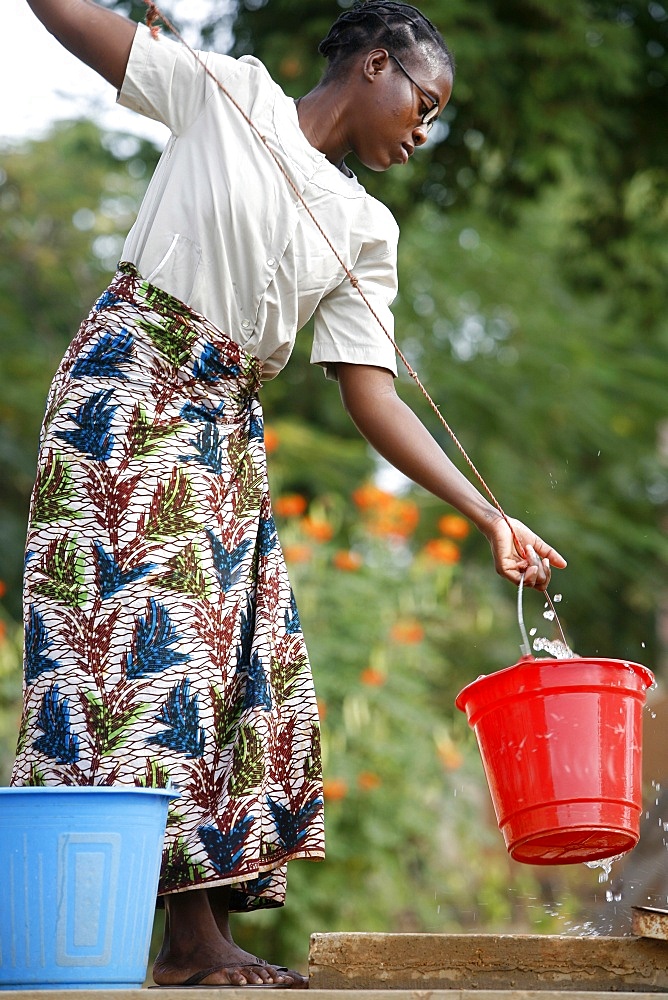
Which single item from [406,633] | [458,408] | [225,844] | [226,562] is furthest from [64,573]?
[458,408]

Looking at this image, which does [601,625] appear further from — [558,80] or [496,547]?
[496,547]

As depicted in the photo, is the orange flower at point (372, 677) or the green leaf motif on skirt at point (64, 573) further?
the orange flower at point (372, 677)

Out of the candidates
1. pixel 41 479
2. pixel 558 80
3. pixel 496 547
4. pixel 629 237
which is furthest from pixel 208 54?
pixel 629 237

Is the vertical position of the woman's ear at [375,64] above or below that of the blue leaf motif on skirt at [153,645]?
above

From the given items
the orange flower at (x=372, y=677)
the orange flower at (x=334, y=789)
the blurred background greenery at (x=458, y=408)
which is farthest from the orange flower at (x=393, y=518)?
the orange flower at (x=334, y=789)

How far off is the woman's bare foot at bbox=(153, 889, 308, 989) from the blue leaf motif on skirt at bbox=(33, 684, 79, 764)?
362 mm

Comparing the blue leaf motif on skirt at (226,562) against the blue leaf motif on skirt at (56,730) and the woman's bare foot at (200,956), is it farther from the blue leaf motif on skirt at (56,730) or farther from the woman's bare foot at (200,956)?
the woman's bare foot at (200,956)

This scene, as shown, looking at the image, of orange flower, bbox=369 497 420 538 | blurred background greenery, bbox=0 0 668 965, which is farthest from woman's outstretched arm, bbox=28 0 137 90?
orange flower, bbox=369 497 420 538

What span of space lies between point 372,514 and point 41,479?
4623mm

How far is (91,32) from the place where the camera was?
2.66m

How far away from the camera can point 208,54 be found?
2787 mm

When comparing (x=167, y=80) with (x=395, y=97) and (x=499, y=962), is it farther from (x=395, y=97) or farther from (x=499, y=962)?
(x=499, y=962)

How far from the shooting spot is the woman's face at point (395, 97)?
283 centimetres

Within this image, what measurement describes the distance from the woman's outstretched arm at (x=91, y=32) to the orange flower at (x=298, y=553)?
4153 mm
